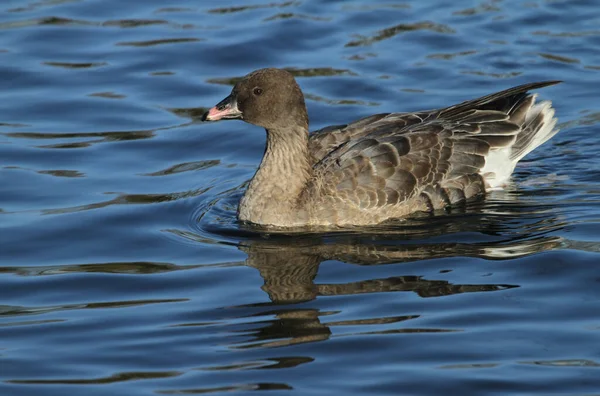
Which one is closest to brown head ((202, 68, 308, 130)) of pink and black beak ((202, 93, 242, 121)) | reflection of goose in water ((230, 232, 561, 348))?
pink and black beak ((202, 93, 242, 121))

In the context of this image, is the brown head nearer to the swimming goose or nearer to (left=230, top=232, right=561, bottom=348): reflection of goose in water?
the swimming goose

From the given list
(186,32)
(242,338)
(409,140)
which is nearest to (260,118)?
(409,140)

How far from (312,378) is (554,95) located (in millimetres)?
8670

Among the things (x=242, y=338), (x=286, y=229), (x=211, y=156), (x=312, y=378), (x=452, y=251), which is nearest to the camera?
(x=312, y=378)

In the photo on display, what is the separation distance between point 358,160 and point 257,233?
1311mm

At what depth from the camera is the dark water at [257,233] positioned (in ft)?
29.1

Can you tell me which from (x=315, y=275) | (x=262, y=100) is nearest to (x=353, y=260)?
(x=315, y=275)

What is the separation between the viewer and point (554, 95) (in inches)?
631

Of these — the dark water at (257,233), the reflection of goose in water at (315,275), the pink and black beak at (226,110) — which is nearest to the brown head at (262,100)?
the pink and black beak at (226,110)

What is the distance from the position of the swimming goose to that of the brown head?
0.01m

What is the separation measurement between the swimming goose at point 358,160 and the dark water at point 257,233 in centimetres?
32

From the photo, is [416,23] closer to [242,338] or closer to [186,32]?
[186,32]

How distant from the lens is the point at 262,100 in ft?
39.2

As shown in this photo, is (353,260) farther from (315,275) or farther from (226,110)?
(226,110)
